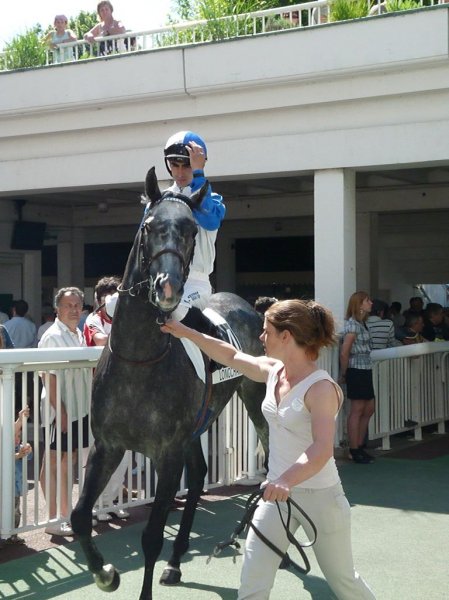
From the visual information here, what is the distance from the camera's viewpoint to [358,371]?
10734mm

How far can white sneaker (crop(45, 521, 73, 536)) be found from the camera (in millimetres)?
7184

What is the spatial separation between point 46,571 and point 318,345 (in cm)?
300

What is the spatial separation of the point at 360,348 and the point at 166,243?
593 centimetres

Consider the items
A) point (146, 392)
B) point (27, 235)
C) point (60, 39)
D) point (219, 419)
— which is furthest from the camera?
point (27, 235)

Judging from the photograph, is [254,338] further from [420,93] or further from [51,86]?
[51,86]

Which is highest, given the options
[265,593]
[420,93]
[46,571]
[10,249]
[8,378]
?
[420,93]

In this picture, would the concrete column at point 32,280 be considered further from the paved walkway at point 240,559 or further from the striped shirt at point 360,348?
the paved walkway at point 240,559

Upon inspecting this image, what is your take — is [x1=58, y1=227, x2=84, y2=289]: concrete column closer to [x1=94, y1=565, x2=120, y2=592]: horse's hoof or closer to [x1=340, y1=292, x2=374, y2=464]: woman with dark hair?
[x1=340, y1=292, x2=374, y2=464]: woman with dark hair

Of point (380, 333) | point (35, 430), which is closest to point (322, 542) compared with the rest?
point (35, 430)

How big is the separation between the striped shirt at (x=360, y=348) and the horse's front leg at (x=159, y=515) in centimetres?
535

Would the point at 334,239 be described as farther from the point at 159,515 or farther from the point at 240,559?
the point at 159,515

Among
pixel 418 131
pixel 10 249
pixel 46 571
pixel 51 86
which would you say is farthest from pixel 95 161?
pixel 46 571

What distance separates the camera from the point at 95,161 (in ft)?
43.4

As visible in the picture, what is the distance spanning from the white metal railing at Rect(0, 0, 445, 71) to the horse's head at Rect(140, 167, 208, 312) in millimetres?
7278
